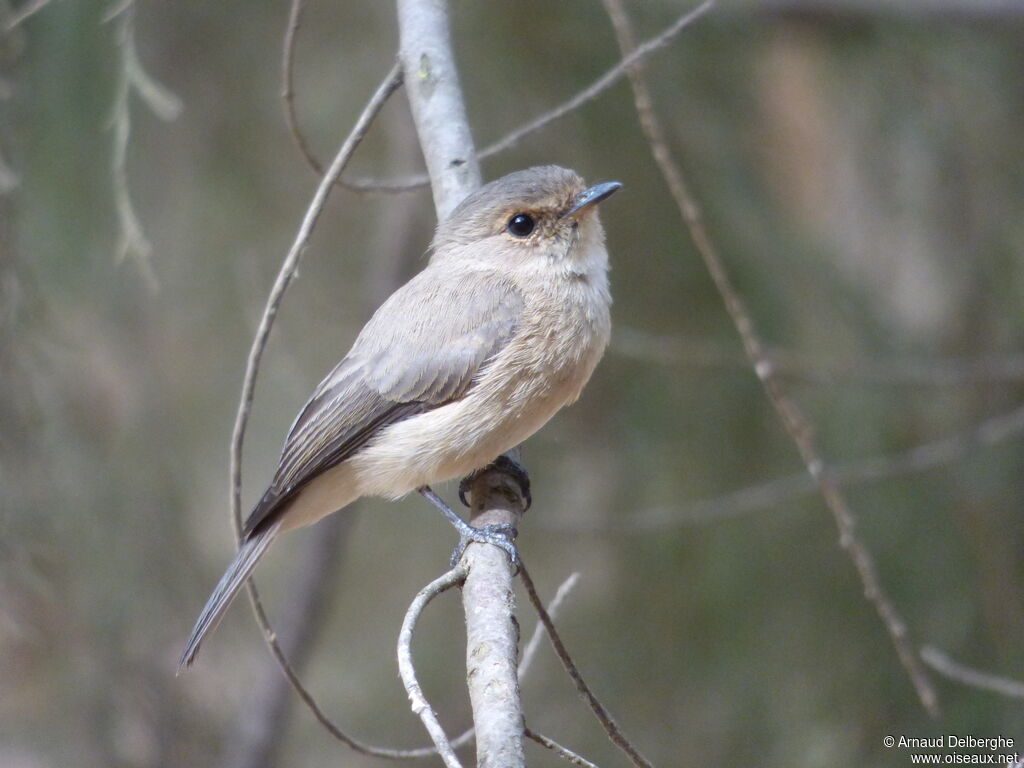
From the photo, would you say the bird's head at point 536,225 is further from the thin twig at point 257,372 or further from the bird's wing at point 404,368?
the thin twig at point 257,372

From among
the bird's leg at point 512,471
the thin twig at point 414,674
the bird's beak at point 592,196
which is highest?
the bird's beak at point 592,196

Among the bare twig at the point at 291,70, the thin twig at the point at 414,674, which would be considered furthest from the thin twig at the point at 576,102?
the thin twig at the point at 414,674

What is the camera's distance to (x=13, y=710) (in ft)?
20.8

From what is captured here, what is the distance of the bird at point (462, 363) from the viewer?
343 cm

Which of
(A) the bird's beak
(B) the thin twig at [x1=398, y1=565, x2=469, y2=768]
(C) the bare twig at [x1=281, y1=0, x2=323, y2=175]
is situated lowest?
(B) the thin twig at [x1=398, y1=565, x2=469, y2=768]

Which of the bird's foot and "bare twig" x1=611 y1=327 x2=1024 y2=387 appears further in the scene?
"bare twig" x1=611 y1=327 x2=1024 y2=387

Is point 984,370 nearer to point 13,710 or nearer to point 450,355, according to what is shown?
point 450,355

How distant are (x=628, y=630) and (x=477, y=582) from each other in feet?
7.18

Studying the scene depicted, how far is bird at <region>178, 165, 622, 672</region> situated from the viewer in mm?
3428

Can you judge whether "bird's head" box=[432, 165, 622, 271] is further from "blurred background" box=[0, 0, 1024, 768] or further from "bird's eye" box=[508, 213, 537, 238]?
"blurred background" box=[0, 0, 1024, 768]

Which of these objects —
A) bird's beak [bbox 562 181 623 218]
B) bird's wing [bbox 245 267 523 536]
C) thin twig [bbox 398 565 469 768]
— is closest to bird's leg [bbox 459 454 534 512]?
bird's wing [bbox 245 267 523 536]

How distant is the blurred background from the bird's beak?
77cm

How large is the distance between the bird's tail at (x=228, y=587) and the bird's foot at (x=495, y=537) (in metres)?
0.76

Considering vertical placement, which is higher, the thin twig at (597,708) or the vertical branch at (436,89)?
the vertical branch at (436,89)
